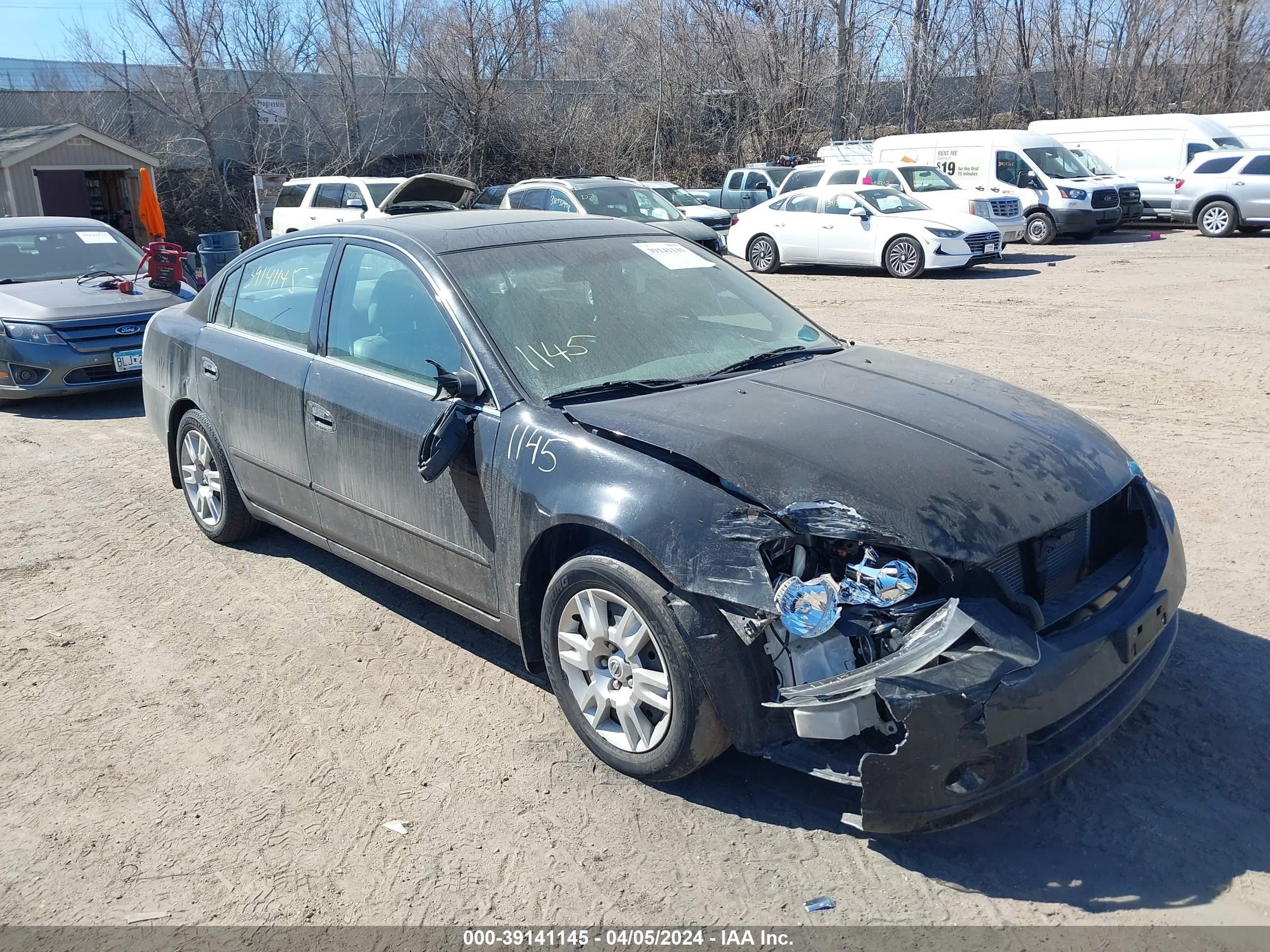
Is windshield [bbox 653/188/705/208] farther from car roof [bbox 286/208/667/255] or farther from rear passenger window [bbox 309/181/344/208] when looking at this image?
car roof [bbox 286/208/667/255]

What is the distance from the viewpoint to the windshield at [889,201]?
17.6 meters

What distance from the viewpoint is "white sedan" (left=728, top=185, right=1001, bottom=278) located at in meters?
16.8

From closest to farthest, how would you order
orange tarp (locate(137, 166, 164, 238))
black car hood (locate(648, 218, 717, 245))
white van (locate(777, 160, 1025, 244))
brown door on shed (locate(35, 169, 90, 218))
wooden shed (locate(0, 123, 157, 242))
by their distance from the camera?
1. black car hood (locate(648, 218, 717, 245))
2. orange tarp (locate(137, 166, 164, 238))
3. white van (locate(777, 160, 1025, 244))
4. wooden shed (locate(0, 123, 157, 242))
5. brown door on shed (locate(35, 169, 90, 218))

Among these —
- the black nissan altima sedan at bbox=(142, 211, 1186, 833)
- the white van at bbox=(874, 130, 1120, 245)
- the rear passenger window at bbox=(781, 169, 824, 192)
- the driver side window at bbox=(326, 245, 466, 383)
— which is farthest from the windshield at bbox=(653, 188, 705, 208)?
the black nissan altima sedan at bbox=(142, 211, 1186, 833)

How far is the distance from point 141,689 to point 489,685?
1.41 metres

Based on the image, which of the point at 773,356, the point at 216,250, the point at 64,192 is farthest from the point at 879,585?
the point at 64,192

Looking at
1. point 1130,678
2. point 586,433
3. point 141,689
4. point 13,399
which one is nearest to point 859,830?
point 1130,678

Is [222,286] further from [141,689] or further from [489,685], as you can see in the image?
[489,685]

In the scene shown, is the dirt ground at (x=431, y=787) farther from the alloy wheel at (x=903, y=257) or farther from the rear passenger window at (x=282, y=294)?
the alloy wheel at (x=903, y=257)

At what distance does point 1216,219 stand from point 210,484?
22.1 meters

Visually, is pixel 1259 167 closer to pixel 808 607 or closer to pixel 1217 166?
pixel 1217 166

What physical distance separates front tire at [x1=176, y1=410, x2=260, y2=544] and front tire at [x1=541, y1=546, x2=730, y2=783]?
257 centimetres

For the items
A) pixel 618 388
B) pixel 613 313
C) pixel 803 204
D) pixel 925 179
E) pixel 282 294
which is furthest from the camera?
pixel 925 179

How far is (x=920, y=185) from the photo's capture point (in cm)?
1970
